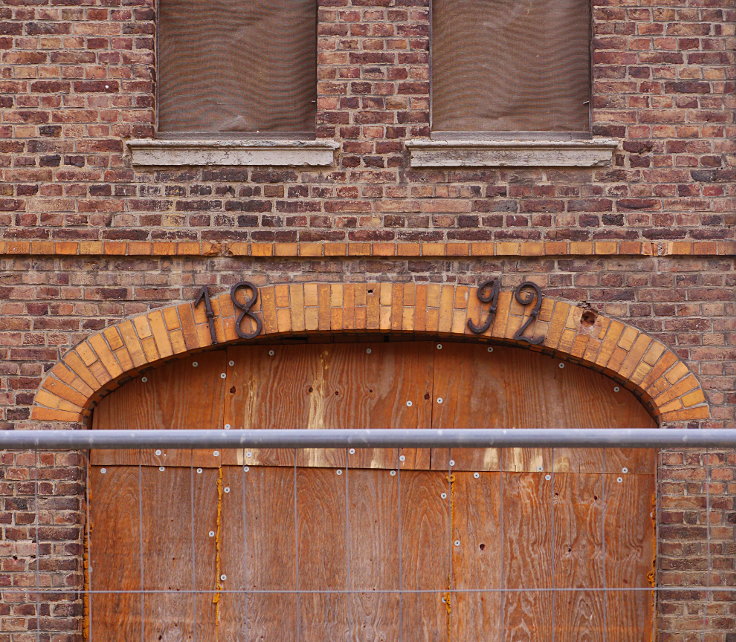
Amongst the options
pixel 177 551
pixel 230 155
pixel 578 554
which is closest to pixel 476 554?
pixel 578 554

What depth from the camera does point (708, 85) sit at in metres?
4.82

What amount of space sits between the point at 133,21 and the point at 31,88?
0.70 meters


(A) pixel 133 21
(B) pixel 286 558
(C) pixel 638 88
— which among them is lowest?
(B) pixel 286 558

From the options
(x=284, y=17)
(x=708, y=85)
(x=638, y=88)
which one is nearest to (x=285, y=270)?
(x=284, y=17)

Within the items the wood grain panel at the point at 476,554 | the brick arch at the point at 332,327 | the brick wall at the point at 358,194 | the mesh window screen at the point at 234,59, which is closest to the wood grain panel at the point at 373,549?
the wood grain panel at the point at 476,554

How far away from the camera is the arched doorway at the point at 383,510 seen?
4.89 m

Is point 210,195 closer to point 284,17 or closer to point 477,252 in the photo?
point 284,17

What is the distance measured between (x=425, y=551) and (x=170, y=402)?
174 cm

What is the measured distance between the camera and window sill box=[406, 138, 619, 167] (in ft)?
15.8

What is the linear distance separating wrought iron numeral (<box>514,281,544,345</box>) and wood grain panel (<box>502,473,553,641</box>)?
0.81m

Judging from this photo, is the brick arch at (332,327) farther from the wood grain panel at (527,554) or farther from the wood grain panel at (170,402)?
the wood grain panel at (527,554)

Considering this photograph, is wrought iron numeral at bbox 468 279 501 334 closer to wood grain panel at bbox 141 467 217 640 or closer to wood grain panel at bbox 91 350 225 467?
wood grain panel at bbox 91 350 225 467

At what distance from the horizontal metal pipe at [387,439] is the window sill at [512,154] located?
2325 mm

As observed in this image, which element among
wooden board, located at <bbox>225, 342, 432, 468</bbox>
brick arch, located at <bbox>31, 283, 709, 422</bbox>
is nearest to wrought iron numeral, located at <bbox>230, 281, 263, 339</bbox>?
brick arch, located at <bbox>31, 283, 709, 422</bbox>
